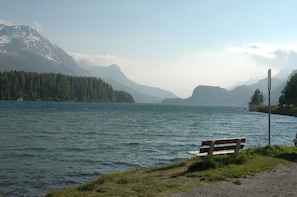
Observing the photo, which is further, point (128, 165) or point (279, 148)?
point (128, 165)

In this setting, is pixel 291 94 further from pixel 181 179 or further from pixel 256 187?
pixel 256 187

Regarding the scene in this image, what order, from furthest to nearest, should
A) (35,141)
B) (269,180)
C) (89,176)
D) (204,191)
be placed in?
(35,141), (89,176), (269,180), (204,191)

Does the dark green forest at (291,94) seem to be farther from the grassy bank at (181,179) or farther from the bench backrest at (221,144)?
the bench backrest at (221,144)

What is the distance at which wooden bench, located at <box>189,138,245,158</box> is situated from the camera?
17812mm

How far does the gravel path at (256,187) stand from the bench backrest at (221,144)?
2943 mm

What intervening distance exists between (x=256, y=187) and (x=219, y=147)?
5456 mm

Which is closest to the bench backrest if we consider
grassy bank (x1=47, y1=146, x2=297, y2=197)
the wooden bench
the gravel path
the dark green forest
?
the wooden bench

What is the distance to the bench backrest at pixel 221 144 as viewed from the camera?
17719 mm

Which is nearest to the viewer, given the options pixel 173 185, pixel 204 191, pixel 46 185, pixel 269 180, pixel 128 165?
pixel 204 191

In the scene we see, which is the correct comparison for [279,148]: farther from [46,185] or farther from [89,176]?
[46,185]

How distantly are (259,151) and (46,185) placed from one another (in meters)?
12.6

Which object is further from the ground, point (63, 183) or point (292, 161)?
point (292, 161)

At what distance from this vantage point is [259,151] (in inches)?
856

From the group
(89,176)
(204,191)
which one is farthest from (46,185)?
(204,191)
